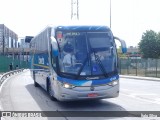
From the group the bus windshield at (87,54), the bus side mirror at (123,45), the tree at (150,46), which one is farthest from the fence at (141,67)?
the bus windshield at (87,54)

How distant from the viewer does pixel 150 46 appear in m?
66.2

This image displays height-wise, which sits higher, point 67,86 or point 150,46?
point 150,46

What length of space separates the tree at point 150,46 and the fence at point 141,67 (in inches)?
860

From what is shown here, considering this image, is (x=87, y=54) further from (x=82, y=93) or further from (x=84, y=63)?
(x=82, y=93)

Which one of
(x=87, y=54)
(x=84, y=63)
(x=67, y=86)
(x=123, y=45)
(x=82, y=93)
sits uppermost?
(x=123, y=45)

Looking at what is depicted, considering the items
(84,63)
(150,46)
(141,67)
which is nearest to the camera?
(84,63)

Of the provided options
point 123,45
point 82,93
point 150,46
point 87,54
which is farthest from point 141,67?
point 82,93

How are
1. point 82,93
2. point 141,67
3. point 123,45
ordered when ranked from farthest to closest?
point 141,67
point 123,45
point 82,93

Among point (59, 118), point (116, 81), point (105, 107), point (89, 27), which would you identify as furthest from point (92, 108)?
point (89, 27)

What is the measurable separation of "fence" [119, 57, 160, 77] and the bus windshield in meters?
23.7

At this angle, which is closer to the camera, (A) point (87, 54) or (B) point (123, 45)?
(A) point (87, 54)

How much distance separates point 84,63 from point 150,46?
56.6 metres

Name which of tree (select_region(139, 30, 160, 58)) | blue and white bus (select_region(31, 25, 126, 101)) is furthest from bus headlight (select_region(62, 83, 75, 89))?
tree (select_region(139, 30, 160, 58))

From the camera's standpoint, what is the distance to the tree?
66312mm
